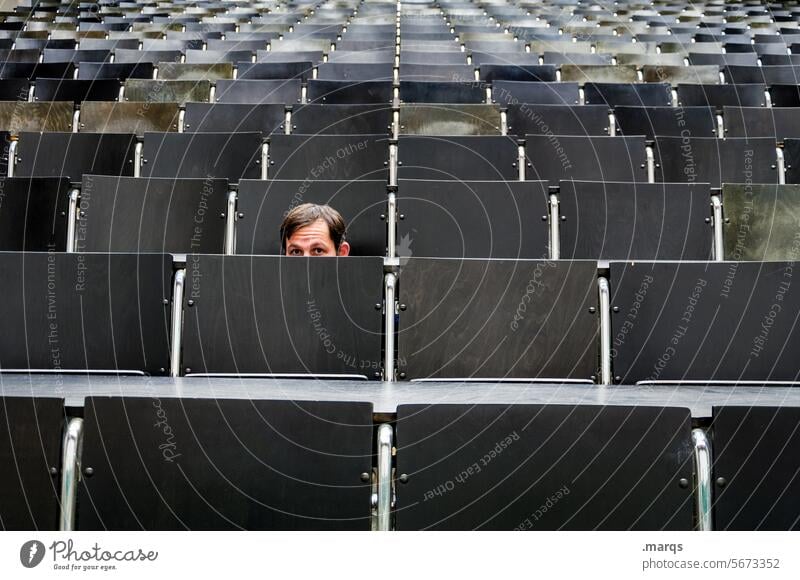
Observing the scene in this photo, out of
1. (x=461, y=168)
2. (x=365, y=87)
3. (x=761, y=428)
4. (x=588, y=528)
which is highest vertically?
(x=365, y=87)

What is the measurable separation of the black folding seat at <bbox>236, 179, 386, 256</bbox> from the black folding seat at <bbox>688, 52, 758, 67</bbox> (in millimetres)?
2374

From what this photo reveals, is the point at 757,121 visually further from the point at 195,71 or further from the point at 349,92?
the point at 195,71

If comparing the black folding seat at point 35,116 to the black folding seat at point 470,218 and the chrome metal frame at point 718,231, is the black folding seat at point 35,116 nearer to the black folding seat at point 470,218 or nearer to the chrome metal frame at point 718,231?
the black folding seat at point 470,218

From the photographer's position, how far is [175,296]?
176 centimetres

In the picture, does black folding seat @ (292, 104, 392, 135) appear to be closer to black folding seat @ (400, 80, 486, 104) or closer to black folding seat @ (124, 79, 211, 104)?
black folding seat @ (400, 80, 486, 104)

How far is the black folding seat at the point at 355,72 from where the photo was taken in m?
3.80

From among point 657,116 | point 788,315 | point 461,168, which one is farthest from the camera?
point 657,116

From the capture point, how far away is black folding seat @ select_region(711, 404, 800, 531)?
48.0 inches

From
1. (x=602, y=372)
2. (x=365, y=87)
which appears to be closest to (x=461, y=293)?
(x=602, y=372)

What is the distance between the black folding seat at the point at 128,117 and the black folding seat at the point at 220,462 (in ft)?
6.79

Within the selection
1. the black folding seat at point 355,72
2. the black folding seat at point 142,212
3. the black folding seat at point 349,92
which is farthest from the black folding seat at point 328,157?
the black folding seat at point 355,72
